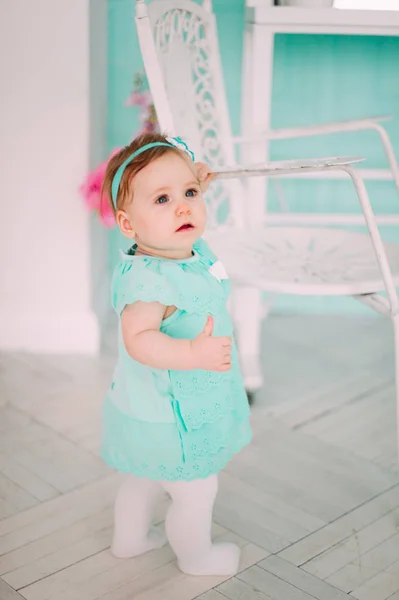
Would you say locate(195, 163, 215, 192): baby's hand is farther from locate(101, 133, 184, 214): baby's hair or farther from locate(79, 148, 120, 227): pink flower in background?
locate(79, 148, 120, 227): pink flower in background

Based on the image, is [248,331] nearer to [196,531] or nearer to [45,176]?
[45,176]

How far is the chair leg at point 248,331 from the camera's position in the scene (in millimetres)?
2203

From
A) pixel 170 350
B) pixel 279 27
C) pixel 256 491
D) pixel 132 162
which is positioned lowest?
pixel 256 491

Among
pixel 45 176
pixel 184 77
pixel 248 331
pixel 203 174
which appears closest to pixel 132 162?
pixel 203 174

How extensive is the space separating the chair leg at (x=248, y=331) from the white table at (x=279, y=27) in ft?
1.43

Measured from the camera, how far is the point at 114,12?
277 centimetres

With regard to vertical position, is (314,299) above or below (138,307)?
below

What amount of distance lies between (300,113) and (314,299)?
671mm

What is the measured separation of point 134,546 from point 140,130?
1513 mm

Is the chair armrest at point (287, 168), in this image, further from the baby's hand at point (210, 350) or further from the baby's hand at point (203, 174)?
the baby's hand at point (210, 350)

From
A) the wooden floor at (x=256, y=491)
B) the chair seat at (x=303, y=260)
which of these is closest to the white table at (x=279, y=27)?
the chair seat at (x=303, y=260)

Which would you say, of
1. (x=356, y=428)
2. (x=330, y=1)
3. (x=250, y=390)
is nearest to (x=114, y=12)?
(x=330, y=1)

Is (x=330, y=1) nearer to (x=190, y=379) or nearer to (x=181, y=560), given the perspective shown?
(x=190, y=379)

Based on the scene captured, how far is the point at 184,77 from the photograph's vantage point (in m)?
2.10
